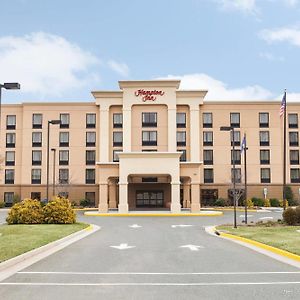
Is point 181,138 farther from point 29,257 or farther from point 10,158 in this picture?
point 29,257

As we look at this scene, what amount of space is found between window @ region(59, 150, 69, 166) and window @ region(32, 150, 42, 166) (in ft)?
8.78

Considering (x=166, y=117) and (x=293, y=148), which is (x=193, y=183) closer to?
(x=166, y=117)

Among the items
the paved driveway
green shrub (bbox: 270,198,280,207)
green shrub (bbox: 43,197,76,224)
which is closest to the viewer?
the paved driveway

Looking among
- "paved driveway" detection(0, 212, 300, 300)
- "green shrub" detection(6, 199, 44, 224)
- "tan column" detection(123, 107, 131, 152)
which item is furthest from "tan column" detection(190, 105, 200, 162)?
"paved driveway" detection(0, 212, 300, 300)

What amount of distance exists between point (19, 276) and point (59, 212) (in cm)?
1927

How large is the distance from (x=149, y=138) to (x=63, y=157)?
39.1ft

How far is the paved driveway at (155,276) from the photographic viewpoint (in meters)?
9.19

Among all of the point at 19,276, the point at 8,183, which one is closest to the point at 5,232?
Result: the point at 19,276

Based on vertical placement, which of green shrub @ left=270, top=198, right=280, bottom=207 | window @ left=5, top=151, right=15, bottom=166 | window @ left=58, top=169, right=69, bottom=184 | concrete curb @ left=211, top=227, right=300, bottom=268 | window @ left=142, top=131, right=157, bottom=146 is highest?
window @ left=142, top=131, right=157, bottom=146

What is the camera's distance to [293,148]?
6294 cm

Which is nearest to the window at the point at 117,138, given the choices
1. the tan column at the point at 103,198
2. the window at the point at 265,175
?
the tan column at the point at 103,198

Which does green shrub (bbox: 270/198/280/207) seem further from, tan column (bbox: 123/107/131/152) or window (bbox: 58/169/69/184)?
window (bbox: 58/169/69/184)

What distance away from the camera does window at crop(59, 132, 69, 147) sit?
62.8 meters

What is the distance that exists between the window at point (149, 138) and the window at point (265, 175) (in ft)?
48.4
